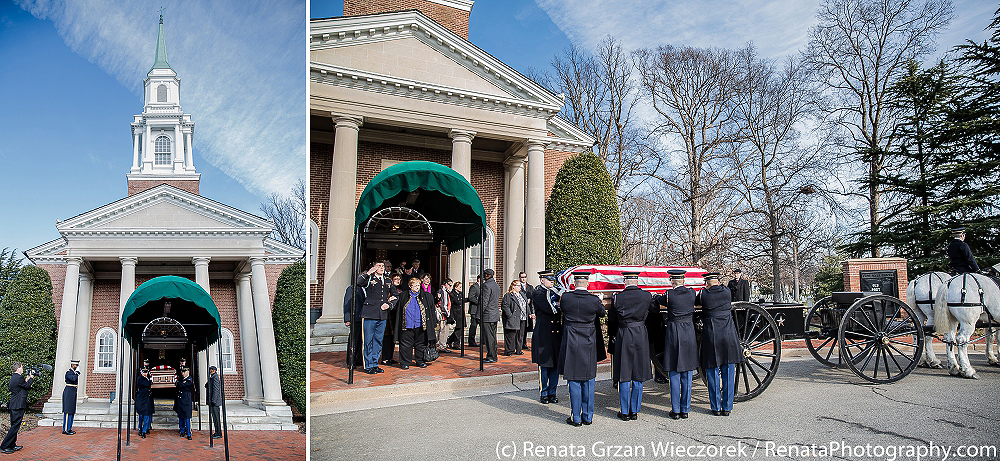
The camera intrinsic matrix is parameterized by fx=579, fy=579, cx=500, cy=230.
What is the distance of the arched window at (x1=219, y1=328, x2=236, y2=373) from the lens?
14.8ft

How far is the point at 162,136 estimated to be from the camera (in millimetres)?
4520

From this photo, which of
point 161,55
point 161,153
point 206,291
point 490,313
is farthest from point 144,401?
point 490,313

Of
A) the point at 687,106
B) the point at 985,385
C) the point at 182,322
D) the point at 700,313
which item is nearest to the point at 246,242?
the point at 182,322

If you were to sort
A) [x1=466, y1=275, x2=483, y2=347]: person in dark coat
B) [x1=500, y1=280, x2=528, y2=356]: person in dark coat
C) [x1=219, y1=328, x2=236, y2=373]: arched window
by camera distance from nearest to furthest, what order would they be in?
[x1=219, y1=328, x2=236, y2=373]: arched window, [x1=500, y1=280, x2=528, y2=356]: person in dark coat, [x1=466, y1=275, x2=483, y2=347]: person in dark coat

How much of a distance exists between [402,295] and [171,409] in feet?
18.7

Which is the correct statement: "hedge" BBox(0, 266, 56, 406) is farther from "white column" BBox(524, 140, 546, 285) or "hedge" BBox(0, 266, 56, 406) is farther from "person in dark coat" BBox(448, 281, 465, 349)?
"white column" BBox(524, 140, 546, 285)

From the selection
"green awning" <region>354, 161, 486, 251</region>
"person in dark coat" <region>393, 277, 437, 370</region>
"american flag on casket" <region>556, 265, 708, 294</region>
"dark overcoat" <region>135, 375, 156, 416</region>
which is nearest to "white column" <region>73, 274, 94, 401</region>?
"dark overcoat" <region>135, 375, 156, 416</region>

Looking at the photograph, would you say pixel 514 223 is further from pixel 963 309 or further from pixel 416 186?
pixel 963 309

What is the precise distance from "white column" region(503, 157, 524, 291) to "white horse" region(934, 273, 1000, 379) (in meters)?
10.6

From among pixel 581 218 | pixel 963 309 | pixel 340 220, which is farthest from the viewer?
pixel 581 218

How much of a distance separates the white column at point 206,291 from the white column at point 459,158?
11.7 m

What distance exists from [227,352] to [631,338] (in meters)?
4.39

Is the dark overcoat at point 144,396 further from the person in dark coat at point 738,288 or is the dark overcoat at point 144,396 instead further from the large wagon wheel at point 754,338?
the person in dark coat at point 738,288

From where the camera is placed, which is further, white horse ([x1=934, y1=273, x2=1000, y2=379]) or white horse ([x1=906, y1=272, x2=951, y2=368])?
white horse ([x1=906, y1=272, x2=951, y2=368])
